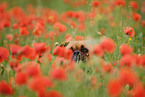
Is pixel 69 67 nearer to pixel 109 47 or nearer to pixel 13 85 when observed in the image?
pixel 109 47

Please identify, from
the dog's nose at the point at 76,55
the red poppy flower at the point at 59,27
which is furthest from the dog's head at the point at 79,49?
the red poppy flower at the point at 59,27

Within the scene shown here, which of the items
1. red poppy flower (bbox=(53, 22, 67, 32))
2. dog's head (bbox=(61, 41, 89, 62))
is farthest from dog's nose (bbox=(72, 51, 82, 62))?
red poppy flower (bbox=(53, 22, 67, 32))

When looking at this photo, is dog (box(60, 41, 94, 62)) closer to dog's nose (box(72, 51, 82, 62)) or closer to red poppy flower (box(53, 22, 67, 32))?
dog's nose (box(72, 51, 82, 62))

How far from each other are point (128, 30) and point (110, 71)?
90cm

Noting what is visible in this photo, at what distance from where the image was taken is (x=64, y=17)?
4.70 metres

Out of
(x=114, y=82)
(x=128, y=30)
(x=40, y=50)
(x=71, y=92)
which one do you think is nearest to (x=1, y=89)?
(x=40, y=50)

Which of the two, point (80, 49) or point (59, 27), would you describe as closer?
point (80, 49)

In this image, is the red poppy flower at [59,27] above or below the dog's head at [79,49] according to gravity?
above

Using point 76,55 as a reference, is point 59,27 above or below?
above

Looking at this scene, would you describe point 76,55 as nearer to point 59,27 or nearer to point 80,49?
point 80,49

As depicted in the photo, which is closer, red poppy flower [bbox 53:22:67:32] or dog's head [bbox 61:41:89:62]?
dog's head [bbox 61:41:89:62]

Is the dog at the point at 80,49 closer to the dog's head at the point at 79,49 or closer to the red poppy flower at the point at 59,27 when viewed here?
the dog's head at the point at 79,49

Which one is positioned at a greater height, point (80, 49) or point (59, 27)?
point (59, 27)

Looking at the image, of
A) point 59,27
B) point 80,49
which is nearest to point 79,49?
point 80,49
